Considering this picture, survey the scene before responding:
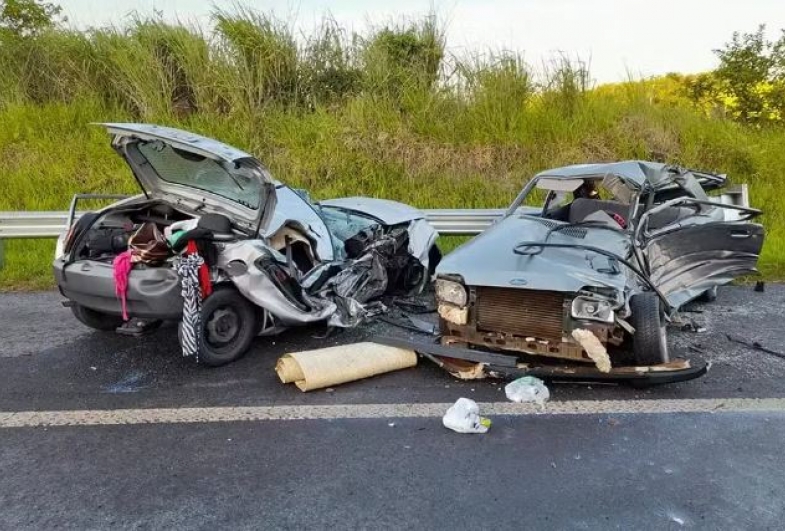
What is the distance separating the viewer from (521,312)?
4.09m

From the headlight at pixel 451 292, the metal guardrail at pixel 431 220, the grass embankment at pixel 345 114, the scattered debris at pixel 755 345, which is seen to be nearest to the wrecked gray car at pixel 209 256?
the headlight at pixel 451 292

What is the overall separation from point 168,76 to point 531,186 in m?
7.62

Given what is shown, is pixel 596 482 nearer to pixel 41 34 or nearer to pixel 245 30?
pixel 245 30

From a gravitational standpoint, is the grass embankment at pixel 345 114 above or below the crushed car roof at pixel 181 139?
above

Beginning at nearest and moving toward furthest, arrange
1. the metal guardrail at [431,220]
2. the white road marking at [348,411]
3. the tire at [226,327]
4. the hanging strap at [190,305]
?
1. the white road marking at [348,411]
2. the hanging strap at [190,305]
3. the tire at [226,327]
4. the metal guardrail at [431,220]

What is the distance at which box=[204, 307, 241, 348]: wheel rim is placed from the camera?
4.50m

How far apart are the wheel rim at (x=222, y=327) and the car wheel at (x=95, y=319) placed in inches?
39.8

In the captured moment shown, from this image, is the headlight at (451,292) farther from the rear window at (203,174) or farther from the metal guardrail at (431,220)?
the metal guardrail at (431,220)

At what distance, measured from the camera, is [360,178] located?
9758 millimetres

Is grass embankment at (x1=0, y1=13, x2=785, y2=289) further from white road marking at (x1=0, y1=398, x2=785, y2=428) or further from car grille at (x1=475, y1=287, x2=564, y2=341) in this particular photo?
white road marking at (x1=0, y1=398, x2=785, y2=428)

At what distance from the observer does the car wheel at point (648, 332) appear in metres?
3.96

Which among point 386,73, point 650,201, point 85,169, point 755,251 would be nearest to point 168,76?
point 85,169

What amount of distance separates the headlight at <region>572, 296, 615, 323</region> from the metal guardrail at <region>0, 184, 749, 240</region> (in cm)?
310

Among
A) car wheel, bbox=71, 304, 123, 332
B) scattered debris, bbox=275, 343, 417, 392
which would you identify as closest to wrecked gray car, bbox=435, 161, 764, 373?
scattered debris, bbox=275, 343, 417, 392
